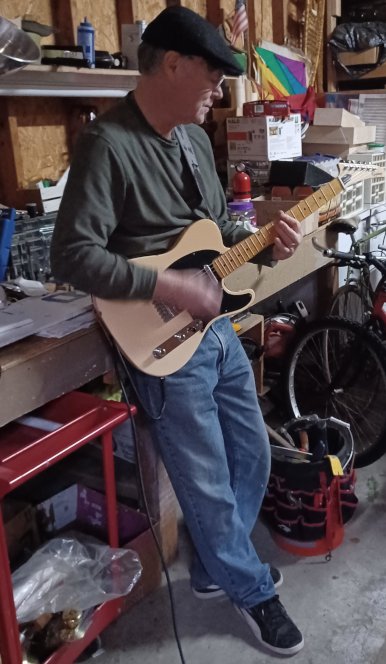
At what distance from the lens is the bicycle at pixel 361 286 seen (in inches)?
96.3

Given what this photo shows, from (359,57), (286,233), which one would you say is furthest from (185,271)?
(359,57)

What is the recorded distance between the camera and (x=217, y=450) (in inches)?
61.2

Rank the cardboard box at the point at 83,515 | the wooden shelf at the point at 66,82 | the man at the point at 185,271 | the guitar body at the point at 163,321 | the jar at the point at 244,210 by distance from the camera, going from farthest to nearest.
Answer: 1. the jar at the point at 244,210
2. the wooden shelf at the point at 66,82
3. the cardboard box at the point at 83,515
4. the guitar body at the point at 163,321
5. the man at the point at 185,271

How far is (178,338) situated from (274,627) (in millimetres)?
807

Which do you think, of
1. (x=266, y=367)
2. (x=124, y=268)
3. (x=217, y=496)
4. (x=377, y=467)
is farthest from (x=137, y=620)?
(x=266, y=367)

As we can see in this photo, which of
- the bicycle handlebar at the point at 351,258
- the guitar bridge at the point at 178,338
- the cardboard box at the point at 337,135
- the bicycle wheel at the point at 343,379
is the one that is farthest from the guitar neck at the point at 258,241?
the cardboard box at the point at 337,135

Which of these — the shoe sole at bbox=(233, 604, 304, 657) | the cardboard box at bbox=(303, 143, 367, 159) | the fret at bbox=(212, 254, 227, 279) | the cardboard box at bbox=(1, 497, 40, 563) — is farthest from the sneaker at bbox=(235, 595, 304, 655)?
the cardboard box at bbox=(303, 143, 367, 159)

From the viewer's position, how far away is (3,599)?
1.20 m

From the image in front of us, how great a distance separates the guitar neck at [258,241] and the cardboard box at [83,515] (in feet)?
2.35

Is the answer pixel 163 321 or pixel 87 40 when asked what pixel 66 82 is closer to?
pixel 87 40

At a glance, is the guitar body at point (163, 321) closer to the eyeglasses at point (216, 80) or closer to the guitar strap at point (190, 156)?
the guitar strap at point (190, 156)

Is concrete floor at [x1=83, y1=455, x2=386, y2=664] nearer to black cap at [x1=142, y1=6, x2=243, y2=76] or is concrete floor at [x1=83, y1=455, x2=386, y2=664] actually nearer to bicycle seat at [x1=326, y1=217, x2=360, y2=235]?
bicycle seat at [x1=326, y1=217, x2=360, y2=235]

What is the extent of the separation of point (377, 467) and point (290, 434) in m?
0.50

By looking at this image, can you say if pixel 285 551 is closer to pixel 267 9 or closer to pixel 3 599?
pixel 3 599
